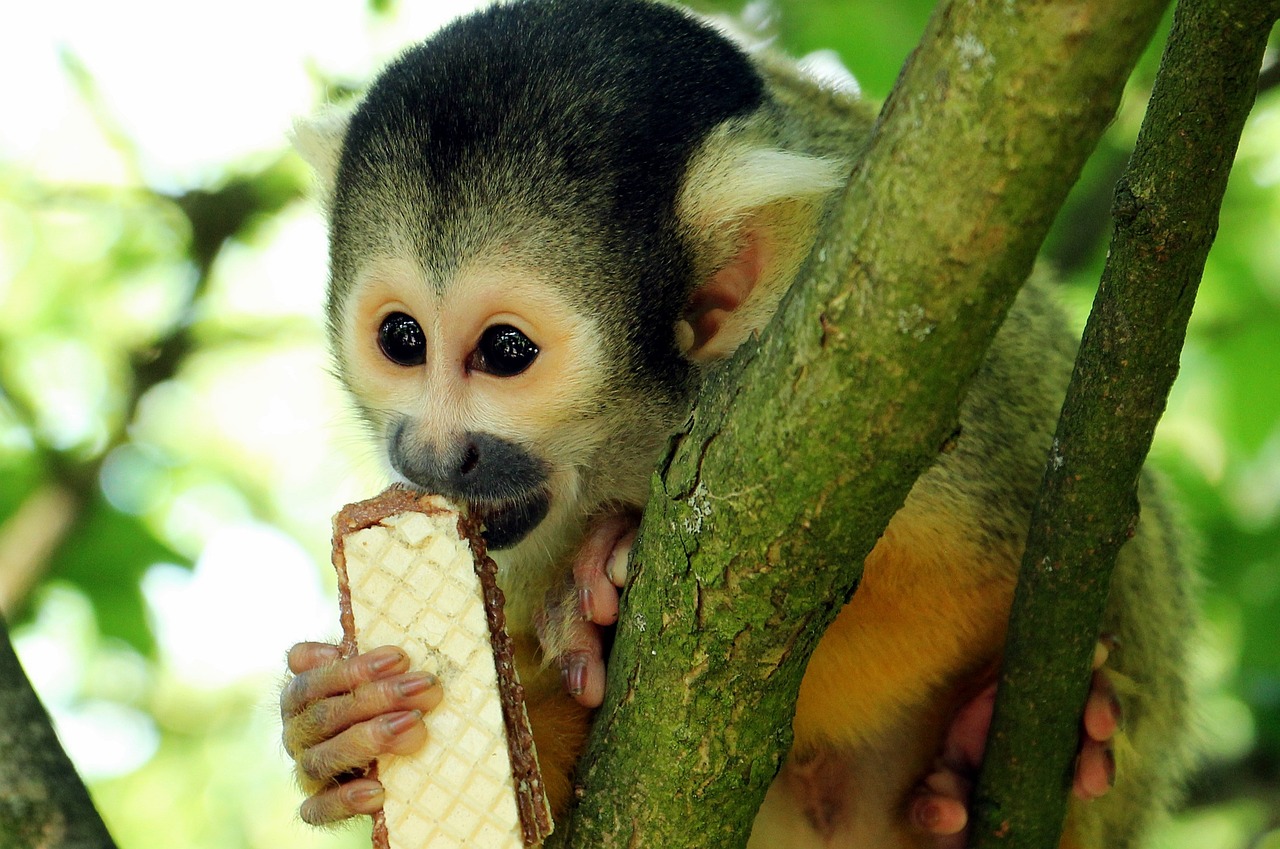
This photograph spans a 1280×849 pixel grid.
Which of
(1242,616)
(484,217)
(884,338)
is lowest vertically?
(1242,616)

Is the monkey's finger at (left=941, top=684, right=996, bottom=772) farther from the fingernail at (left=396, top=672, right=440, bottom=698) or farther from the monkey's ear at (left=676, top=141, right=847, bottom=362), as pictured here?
the fingernail at (left=396, top=672, right=440, bottom=698)

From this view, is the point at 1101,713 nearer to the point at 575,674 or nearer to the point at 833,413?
the point at 575,674

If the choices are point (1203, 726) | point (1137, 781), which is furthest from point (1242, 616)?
point (1137, 781)

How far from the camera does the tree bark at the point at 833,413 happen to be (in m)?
1.55

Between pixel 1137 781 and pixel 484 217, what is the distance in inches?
94.0

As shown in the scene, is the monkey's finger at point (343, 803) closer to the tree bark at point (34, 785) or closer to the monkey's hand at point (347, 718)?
the monkey's hand at point (347, 718)

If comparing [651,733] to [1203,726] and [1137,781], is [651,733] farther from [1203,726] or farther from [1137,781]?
[1203,726]

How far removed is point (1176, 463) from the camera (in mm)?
5109

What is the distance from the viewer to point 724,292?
308cm

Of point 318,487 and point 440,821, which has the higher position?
point 318,487

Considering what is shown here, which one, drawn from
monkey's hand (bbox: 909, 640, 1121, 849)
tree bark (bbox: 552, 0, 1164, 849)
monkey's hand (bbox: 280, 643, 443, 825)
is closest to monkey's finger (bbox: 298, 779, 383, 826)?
monkey's hand (bbox: 280, 643, 443, 825)

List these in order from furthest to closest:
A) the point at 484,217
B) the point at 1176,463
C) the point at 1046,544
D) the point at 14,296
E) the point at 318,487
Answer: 1. the point at 14,296
2. the point at 1176,463
3. the point at 318,487
4. the point at 484,217
5. the point at 1046,544

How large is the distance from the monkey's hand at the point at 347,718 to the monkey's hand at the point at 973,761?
1354 millimetres

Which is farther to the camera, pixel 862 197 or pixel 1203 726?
pixel 1203 726
